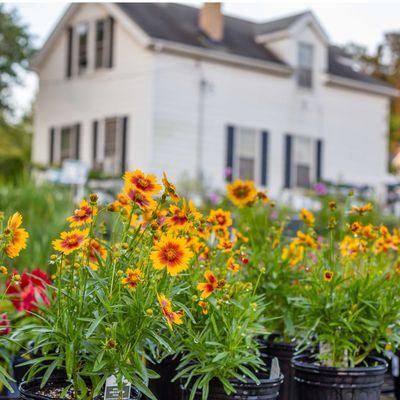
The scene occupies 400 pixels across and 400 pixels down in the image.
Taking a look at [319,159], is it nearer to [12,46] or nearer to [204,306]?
[12,46]

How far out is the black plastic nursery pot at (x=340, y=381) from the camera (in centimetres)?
316

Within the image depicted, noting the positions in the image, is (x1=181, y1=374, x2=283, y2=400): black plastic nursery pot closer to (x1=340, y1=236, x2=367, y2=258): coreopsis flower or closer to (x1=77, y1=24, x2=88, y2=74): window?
(x1=340, y1=236, x2=367, y2=258): coreopsis flower

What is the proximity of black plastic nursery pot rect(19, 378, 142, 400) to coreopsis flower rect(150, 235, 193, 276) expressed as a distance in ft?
1.58

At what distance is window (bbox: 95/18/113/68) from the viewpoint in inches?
671

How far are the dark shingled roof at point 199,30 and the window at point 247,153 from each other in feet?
5.73

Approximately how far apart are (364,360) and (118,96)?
1369 cm

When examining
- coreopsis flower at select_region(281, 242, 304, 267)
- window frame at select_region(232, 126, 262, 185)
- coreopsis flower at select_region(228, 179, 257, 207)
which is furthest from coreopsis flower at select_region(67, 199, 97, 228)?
window frame at select_region(232, 126, 262, 185)

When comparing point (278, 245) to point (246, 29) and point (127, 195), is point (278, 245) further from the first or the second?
point (246, 29)

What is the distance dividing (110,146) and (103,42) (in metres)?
2.43

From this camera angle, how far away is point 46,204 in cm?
758

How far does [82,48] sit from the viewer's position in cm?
1805

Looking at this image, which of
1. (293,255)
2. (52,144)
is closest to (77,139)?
(52,144)

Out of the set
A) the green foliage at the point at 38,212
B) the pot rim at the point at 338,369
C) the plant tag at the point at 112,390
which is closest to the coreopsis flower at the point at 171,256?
the plant tag at the point at 112,390

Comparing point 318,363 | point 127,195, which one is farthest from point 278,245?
point 127,195
